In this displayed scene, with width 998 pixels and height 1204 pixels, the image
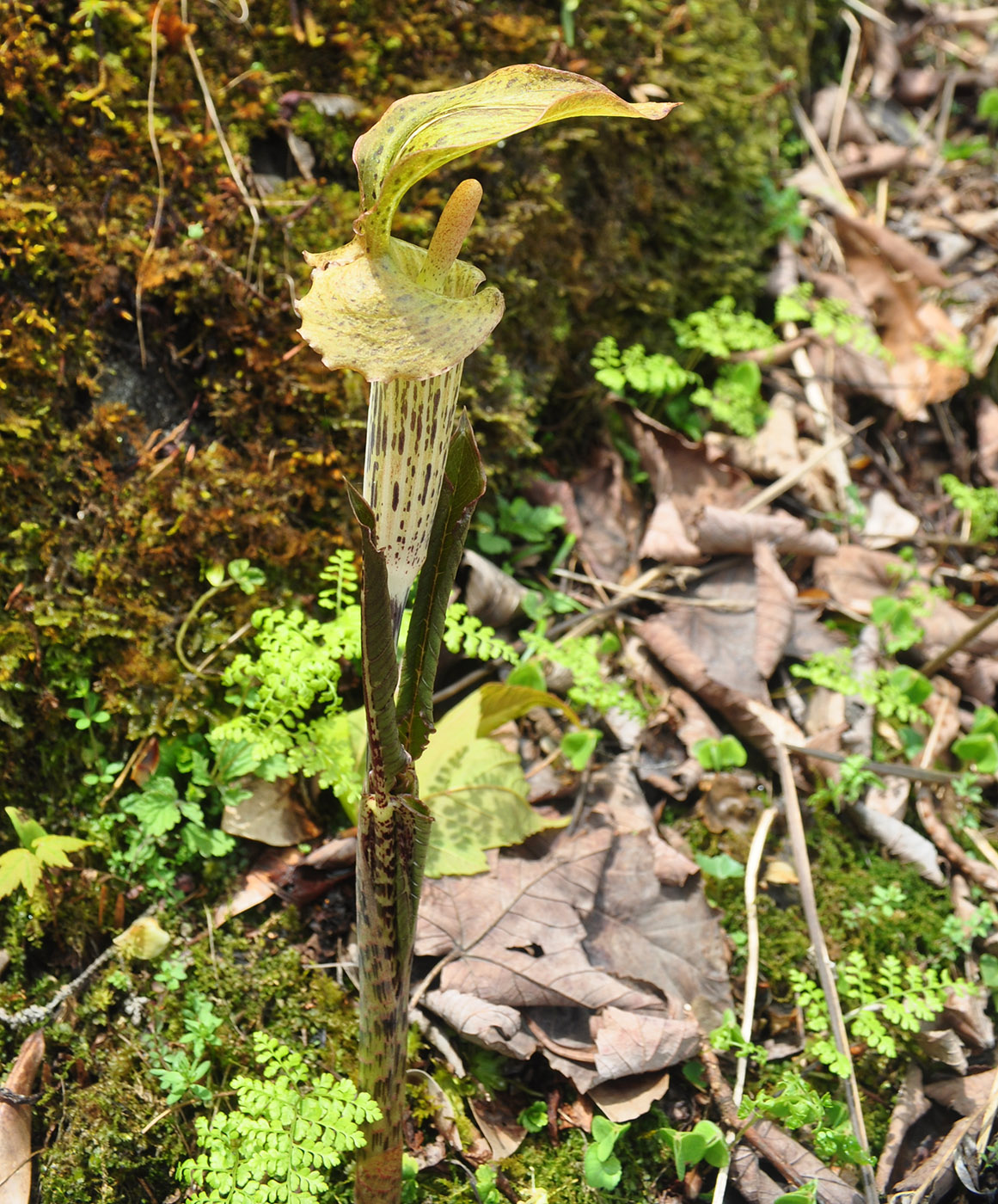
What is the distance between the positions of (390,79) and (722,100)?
164cm

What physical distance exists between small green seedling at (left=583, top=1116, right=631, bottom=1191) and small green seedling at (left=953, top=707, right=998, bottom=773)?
1.80m

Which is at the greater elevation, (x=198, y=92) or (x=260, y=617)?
(x=198, y=92)

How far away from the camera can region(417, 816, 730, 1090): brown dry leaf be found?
2268 mm

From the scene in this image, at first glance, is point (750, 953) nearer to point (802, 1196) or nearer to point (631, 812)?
point (631, 812)

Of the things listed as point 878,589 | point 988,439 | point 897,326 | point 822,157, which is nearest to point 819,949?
point 878,589

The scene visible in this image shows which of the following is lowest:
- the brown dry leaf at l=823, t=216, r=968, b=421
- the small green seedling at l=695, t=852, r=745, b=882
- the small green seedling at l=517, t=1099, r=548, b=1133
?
the small green seedling at l=517, t=1099, r=548, b=1133

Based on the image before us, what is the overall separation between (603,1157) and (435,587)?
141 centimetres

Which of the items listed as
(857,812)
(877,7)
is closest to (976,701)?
(857,812)

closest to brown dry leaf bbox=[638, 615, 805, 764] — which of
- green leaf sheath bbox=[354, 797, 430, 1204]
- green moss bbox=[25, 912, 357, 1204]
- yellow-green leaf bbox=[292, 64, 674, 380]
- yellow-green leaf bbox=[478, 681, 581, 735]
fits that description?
yellow-green leaf bbox=[478, 681, 581, 735]

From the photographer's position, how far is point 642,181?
3.70 metres

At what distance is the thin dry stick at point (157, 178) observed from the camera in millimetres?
2594

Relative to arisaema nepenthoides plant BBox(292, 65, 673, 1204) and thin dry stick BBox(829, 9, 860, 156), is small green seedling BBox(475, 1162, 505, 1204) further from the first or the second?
thin dry stick BBox(829, 9, 860, 156)

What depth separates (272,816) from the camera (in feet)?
8.18

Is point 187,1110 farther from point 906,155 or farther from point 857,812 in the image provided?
point 906,155
